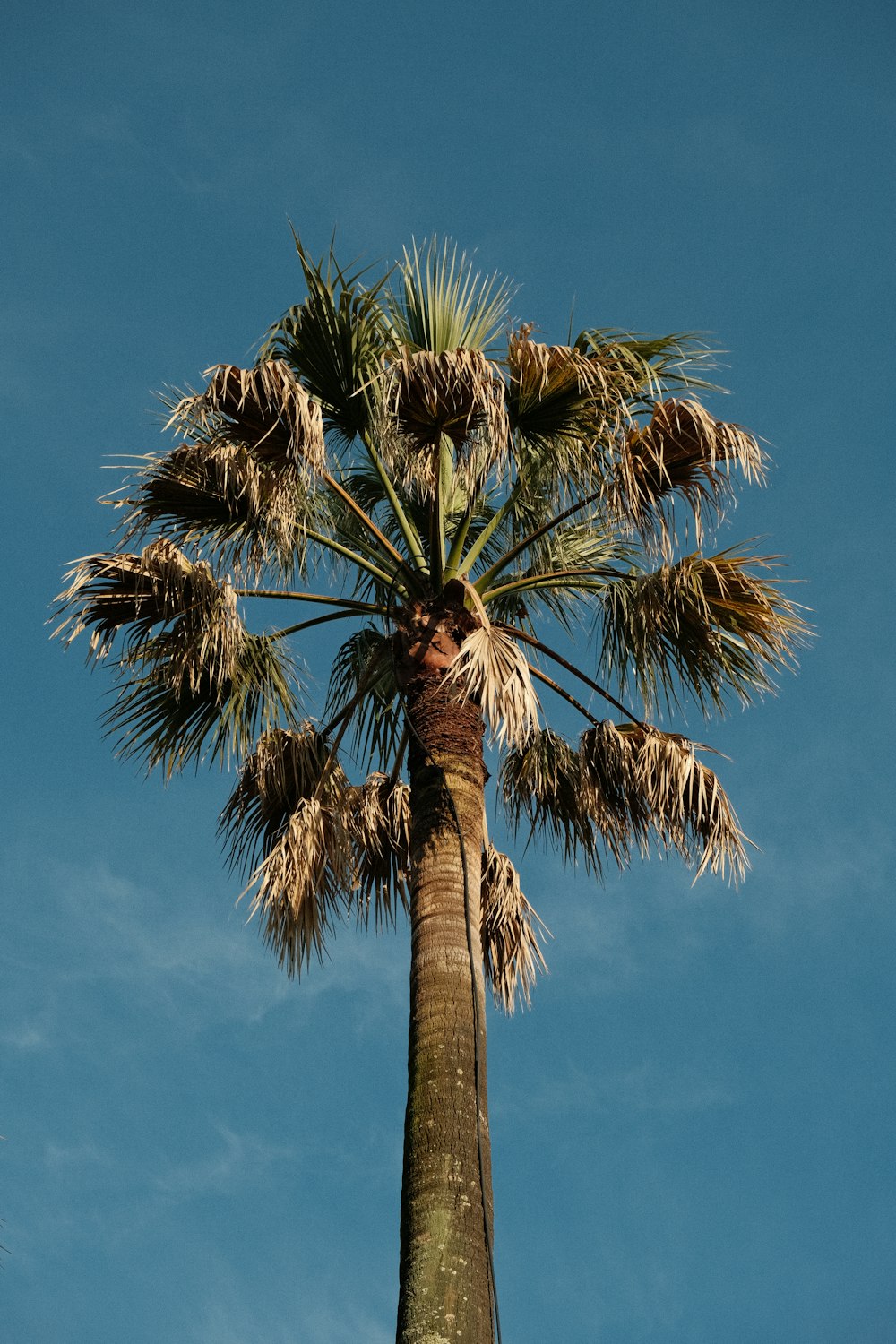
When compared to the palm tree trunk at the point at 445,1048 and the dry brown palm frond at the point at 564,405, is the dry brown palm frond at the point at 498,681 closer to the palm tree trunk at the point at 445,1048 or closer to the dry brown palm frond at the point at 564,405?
the palm tree trunk at the point at 445,1048

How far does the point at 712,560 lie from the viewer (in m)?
10.4

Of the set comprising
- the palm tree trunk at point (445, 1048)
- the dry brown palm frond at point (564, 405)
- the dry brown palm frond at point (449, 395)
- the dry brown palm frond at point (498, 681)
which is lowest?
the palm tree trunk at point (445, 1048)

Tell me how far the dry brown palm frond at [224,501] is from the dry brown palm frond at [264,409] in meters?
0.19

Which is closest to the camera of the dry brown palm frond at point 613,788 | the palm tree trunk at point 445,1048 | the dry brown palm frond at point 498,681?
the palm tree trunk at point 445,1048

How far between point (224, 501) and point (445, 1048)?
3806 mm

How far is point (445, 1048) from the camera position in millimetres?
8070

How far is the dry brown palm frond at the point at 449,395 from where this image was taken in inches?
360

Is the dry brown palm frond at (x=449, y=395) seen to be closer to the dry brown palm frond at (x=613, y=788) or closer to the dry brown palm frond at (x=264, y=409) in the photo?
the dry brown palm frond at (x=264, y=409)

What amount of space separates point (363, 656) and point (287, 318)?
2.77 m

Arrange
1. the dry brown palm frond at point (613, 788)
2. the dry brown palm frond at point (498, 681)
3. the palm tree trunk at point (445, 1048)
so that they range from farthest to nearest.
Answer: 1. the dry brown palm frond at point (613, 788)
2. the dry brown palm frond at point (498, 681)
3. the palm tree trunk at point (445, 1048)

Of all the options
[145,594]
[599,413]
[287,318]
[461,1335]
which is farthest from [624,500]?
[461,1335]

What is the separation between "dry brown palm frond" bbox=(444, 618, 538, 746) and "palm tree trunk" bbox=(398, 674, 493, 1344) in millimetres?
269

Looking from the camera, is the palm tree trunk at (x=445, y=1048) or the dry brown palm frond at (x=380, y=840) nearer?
the palm tree trunk at (x=445, y=1048)

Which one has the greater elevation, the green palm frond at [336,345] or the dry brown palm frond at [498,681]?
the green palm frond at [336,345]
